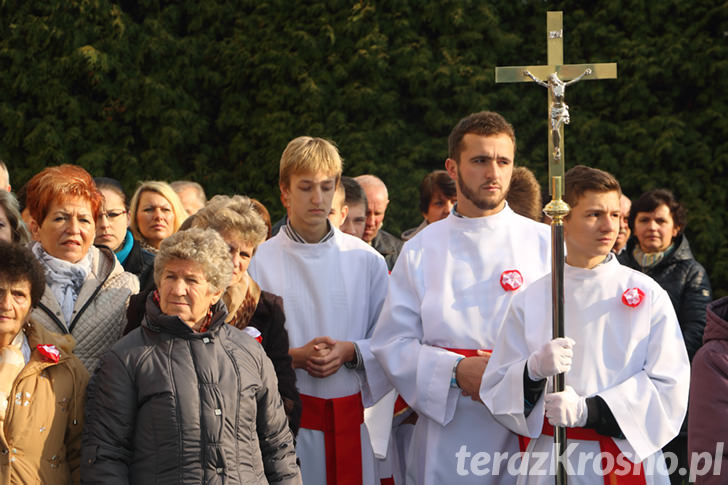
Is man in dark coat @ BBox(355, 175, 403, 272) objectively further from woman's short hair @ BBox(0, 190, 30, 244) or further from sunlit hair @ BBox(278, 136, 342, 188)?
woman's short hair @ BBox(0, 190, 30, 244)

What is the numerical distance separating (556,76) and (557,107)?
0.17 metres

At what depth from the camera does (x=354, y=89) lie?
11.5 m

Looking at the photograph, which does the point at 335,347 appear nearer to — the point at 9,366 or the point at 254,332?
the point at 254,332

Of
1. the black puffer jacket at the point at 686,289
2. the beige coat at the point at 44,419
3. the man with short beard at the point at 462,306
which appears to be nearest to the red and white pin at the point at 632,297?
the man with short beard at the point at 462,306

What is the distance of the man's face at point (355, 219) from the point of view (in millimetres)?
6754

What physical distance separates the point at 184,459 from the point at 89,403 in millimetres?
432

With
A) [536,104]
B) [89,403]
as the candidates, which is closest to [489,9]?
[536,104]

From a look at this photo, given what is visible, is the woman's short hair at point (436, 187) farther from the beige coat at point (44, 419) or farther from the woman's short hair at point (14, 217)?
the beige coat at point (44, 419)

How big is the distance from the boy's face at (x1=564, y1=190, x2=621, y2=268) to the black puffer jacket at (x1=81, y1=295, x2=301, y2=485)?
1.65 metres

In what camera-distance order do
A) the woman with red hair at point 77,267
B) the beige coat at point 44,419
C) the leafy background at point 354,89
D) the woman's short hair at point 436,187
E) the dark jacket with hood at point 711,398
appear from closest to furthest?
the beige coat at point 44,419, the dark jacket with hood at point 711,398, the woman with red hair at point 77,267, the woman's short hair at point 436,187, the leafy background at point 354,89

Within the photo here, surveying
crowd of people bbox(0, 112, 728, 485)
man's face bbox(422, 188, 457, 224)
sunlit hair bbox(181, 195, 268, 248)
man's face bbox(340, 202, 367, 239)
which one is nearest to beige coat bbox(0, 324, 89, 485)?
crowd of people bbox(0, 112, 728, 485)

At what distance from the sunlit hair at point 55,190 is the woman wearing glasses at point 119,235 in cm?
125

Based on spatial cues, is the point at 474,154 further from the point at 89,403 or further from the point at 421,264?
the point at 89,403

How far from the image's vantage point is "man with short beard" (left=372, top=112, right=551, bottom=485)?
463 cm
